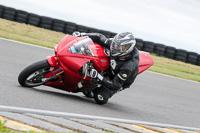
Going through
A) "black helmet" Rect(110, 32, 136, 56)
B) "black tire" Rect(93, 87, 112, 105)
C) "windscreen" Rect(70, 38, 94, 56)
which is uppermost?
"black helmet" Rect(110, 32, 136, 56)

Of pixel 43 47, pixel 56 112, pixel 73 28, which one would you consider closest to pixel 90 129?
pixel 56 112

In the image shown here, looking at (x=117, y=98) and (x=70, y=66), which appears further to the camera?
(x=117, y=98)

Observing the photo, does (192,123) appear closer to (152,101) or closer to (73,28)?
(152,101)

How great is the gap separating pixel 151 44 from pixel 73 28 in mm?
4456

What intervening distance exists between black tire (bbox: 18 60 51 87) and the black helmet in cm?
111

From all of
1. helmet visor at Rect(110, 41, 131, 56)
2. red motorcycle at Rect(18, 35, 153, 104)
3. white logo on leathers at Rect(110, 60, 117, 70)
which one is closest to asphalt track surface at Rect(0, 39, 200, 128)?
red motorcycle at Rect(18, 35, 153, 104)

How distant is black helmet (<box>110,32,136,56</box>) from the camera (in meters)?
6.01

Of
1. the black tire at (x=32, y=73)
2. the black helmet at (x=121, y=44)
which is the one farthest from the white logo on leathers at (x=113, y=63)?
the black tire at (x=32, y=73)

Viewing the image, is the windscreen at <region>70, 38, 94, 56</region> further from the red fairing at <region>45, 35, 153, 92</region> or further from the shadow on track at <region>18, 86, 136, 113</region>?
the shadow on track at <region>18, 86, 136, 113</region>

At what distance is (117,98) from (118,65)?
1.50 metres

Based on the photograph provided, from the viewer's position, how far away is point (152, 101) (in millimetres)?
8141

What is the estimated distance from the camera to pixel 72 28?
20.2 meters

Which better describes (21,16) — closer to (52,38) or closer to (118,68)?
(52,38)

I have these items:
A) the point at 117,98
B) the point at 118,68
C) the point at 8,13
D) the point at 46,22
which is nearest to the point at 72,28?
the point at 46,22
